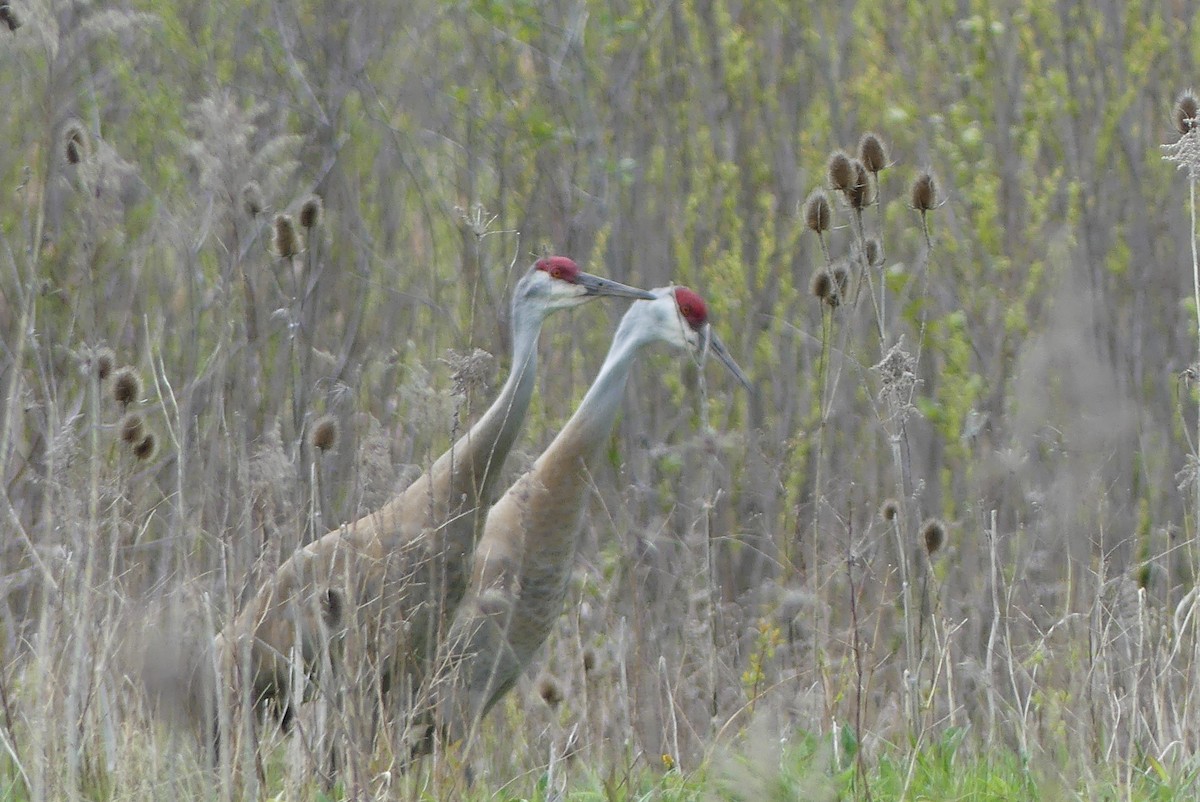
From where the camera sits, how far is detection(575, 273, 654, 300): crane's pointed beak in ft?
16.5

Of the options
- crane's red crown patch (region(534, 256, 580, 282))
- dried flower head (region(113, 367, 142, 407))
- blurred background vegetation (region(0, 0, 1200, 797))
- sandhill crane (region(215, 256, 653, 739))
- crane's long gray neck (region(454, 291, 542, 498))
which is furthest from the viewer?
blurred background vegetation (region(0, 0, 1200, 797))

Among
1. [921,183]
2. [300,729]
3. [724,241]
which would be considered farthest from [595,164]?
[300,729]

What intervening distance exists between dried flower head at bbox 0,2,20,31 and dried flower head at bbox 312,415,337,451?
0.90m

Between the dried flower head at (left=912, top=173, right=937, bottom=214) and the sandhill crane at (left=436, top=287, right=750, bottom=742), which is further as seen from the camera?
the sandhill crane at (left=436, top=287, right=750, bottom=742)

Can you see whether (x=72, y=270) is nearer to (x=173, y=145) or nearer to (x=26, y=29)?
(x=173, y=145)

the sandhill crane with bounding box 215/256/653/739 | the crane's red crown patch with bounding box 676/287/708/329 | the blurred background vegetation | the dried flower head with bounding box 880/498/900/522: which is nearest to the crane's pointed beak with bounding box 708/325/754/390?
the crane's red crown patch with bounding box 676/287/708/329

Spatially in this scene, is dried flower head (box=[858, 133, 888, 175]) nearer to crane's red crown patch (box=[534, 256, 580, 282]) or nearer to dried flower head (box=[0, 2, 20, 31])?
dried flower head (box=[0, 2, 20, 31])

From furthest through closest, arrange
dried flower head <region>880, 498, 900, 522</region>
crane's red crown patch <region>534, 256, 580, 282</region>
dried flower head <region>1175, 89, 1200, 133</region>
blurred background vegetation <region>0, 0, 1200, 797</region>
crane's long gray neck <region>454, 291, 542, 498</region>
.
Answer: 1. blurred background vegetation <region>0, 0, 1200, 797</region>
2. crane's red crown patch <region>534, 256, 580, 282</region>
3. crane's long gray neck <region>454, 291, 542, 498</region>
4. dried flower head <region>880, 498, 900, 522</region>
5. dried flower head <region>1175, 89, 1200, 133</region>

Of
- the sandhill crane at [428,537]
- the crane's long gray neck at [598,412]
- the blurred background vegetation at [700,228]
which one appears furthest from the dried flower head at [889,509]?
the blurred background vegetation at [700,228]

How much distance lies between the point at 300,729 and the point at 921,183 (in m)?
1.52

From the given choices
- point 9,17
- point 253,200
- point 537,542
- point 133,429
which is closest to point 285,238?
point 253,200

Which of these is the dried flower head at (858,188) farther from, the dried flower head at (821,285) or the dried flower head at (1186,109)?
the dried flower head at (1186,109)

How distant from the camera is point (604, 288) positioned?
508 cm

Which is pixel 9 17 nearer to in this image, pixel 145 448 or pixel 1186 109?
pixel 145 448
